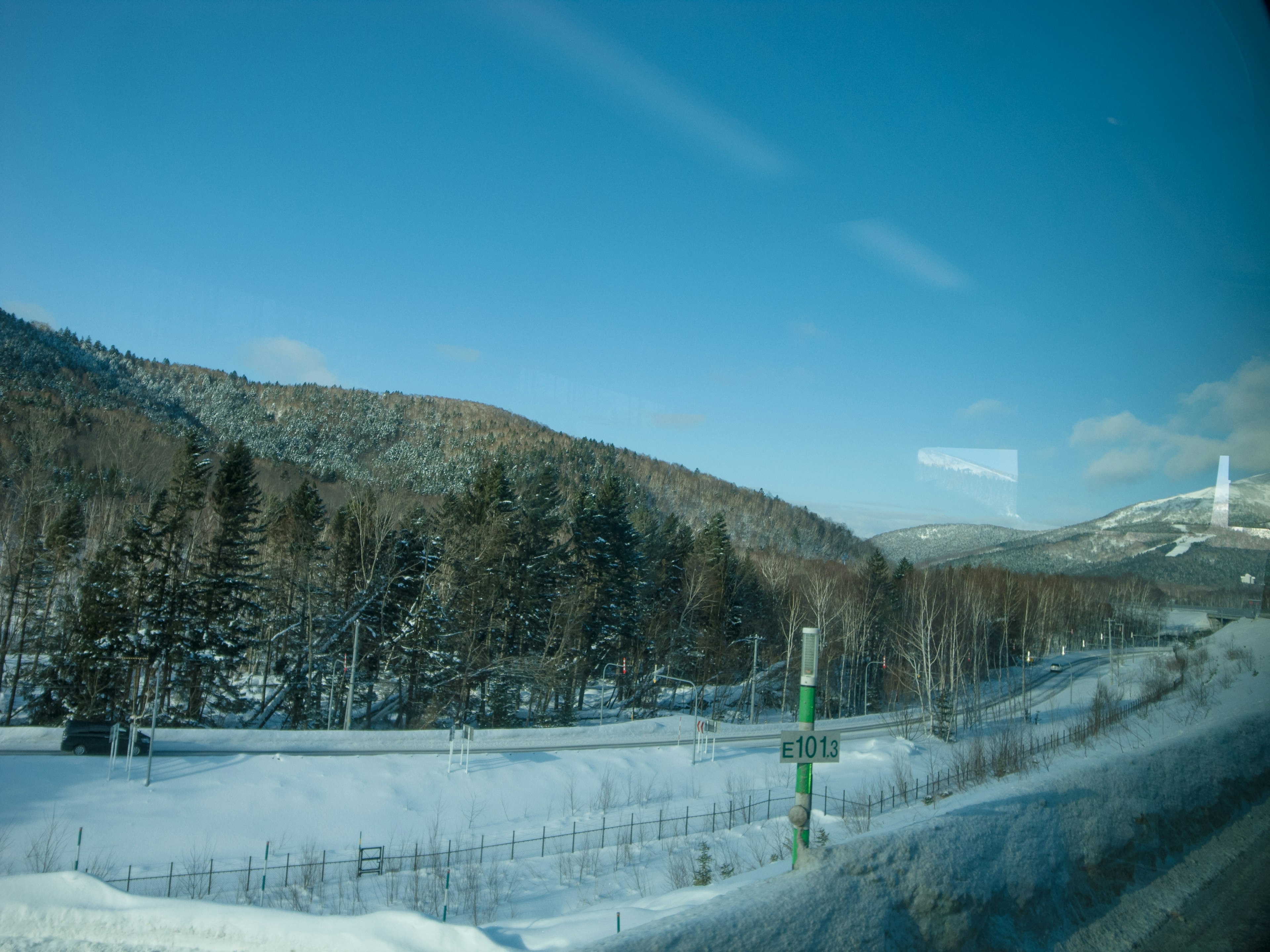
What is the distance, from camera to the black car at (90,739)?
27328 millimetres

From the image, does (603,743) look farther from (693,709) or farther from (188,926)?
(188,926)

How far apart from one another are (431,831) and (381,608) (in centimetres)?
2185

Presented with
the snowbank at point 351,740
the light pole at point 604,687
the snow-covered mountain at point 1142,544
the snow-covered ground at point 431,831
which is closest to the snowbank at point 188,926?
the snow-covered ground at point 431,831

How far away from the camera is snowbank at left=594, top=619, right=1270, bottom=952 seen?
346 inches

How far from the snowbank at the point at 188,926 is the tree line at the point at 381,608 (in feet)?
83.9

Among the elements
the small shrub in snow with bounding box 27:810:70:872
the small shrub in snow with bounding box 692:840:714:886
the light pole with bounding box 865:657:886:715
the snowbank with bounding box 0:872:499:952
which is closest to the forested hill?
the light pole with bounding box 865:657:886:715

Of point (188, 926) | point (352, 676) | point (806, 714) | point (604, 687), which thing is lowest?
point (604, 687)

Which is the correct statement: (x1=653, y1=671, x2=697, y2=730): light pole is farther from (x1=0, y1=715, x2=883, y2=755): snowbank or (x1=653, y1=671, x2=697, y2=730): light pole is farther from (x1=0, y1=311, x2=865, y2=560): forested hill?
(x1=0, y1=311, x2=865, y2=560): forested hill

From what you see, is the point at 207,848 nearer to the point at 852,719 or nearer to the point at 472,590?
the point at 472,590

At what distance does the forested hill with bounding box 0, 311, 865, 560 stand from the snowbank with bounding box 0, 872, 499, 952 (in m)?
46.7

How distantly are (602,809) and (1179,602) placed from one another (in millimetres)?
47116

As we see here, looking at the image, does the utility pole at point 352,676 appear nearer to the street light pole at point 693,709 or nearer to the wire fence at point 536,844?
the wire fence at point 536,844

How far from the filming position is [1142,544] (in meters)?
44.9

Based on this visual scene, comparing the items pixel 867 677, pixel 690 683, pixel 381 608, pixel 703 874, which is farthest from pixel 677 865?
pixel 867 677
